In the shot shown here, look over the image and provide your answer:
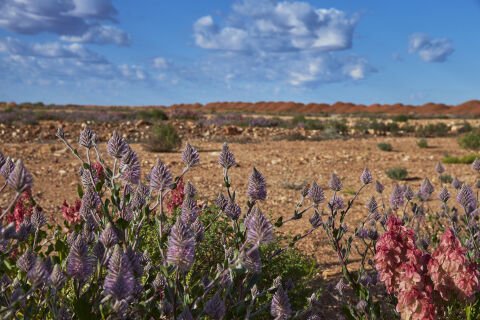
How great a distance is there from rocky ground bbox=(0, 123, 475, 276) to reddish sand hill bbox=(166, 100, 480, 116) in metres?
57.0

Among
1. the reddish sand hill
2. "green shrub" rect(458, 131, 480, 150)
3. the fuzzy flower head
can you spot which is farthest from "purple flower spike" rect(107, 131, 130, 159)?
the reddish sand hill

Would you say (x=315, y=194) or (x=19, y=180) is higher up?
(x=19, y=180)

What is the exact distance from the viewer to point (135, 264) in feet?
5.94

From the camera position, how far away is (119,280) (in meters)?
1.57

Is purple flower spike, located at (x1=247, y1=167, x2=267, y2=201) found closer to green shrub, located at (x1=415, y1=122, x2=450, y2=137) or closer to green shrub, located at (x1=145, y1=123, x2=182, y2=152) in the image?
green shrub, located at (x1=145, y1=123, x2=182, y2=152)

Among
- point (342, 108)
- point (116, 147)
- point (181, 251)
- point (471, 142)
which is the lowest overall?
point (342, 108)

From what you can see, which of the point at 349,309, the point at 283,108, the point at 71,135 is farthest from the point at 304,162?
the point at 283,108

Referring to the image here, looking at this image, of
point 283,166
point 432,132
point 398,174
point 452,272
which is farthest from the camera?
point 432,132

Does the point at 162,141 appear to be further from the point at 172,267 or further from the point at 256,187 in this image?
the point at 172,267

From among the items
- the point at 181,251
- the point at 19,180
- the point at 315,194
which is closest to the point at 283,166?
the point at 315,194

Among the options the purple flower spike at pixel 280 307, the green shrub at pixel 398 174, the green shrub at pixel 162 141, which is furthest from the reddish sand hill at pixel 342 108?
the purple flower spike at pixel 280 307

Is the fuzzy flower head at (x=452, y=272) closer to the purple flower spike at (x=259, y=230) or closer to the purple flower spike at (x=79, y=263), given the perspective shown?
the purple flower spike at (x=259, y=230)

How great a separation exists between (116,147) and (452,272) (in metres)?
1.28

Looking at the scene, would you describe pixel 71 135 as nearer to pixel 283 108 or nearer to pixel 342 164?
pixel 342 164
